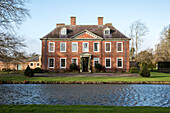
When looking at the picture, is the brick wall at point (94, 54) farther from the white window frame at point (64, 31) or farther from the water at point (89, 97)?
the water at point (89, 97)

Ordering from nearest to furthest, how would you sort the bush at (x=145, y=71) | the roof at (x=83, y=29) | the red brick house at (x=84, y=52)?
the bush at (x=145, y=71) → the red brick house at (x=84, y=52) → the roof at (x=83, y=29)

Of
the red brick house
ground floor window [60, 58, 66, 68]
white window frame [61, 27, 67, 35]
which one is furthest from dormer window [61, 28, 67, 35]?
ground floor window [60, 58, 66, 68]

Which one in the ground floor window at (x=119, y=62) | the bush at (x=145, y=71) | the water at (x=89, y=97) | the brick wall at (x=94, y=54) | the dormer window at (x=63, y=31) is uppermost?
the dormer window at (x=63, y=31)

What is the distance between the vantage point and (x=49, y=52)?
34656mm

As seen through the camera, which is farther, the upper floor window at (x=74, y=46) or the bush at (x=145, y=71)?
the upper floor window at (x=74, y=46)

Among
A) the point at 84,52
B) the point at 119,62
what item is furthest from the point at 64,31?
the point at 119,62

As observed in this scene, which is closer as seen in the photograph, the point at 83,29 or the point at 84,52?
the point at 84,52

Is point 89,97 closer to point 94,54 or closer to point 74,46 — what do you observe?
point 94,54

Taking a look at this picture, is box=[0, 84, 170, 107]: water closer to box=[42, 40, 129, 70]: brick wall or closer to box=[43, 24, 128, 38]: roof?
box=[42, 40, 129, 70]: brick wall

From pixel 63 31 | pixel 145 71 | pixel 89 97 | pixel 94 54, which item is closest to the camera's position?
pixel 89 97

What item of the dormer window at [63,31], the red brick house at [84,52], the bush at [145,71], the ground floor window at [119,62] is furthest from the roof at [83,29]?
the bush at [145,71]

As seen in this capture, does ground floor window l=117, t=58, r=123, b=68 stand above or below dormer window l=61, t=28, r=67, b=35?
below

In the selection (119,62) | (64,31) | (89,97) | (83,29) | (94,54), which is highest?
(83,29)

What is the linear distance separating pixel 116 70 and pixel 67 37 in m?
10.8
